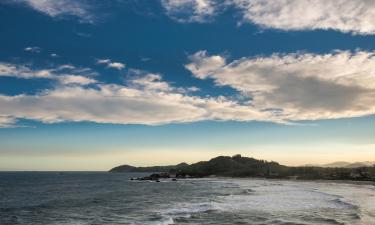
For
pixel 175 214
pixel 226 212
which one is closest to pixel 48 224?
pixel 175 214

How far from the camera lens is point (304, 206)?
48.1 m

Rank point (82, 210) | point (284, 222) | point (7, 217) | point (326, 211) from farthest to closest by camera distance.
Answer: point (82, 210) < point (7, 217) < point (326, 211) < point (284, 222)

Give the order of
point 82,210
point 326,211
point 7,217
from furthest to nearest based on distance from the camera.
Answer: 1. point 82,210
2. point 7,217
3. point 326,211

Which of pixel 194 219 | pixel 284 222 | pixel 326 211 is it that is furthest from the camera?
pixel 326 211

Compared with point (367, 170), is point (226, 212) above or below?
below

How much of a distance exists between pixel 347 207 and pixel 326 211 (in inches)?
202

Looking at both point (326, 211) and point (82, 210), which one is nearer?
point (326, 211)

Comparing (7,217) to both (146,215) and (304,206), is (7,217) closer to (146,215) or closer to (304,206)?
(146,215)

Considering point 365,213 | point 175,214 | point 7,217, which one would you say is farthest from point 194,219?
point 7,217

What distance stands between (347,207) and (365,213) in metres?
6.39

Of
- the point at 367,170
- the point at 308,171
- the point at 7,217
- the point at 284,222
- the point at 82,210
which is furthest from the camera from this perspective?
the point at 308,171

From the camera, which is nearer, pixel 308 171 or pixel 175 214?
pixel 175 214

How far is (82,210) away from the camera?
1960 inches

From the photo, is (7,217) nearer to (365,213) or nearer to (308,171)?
(365,213)
